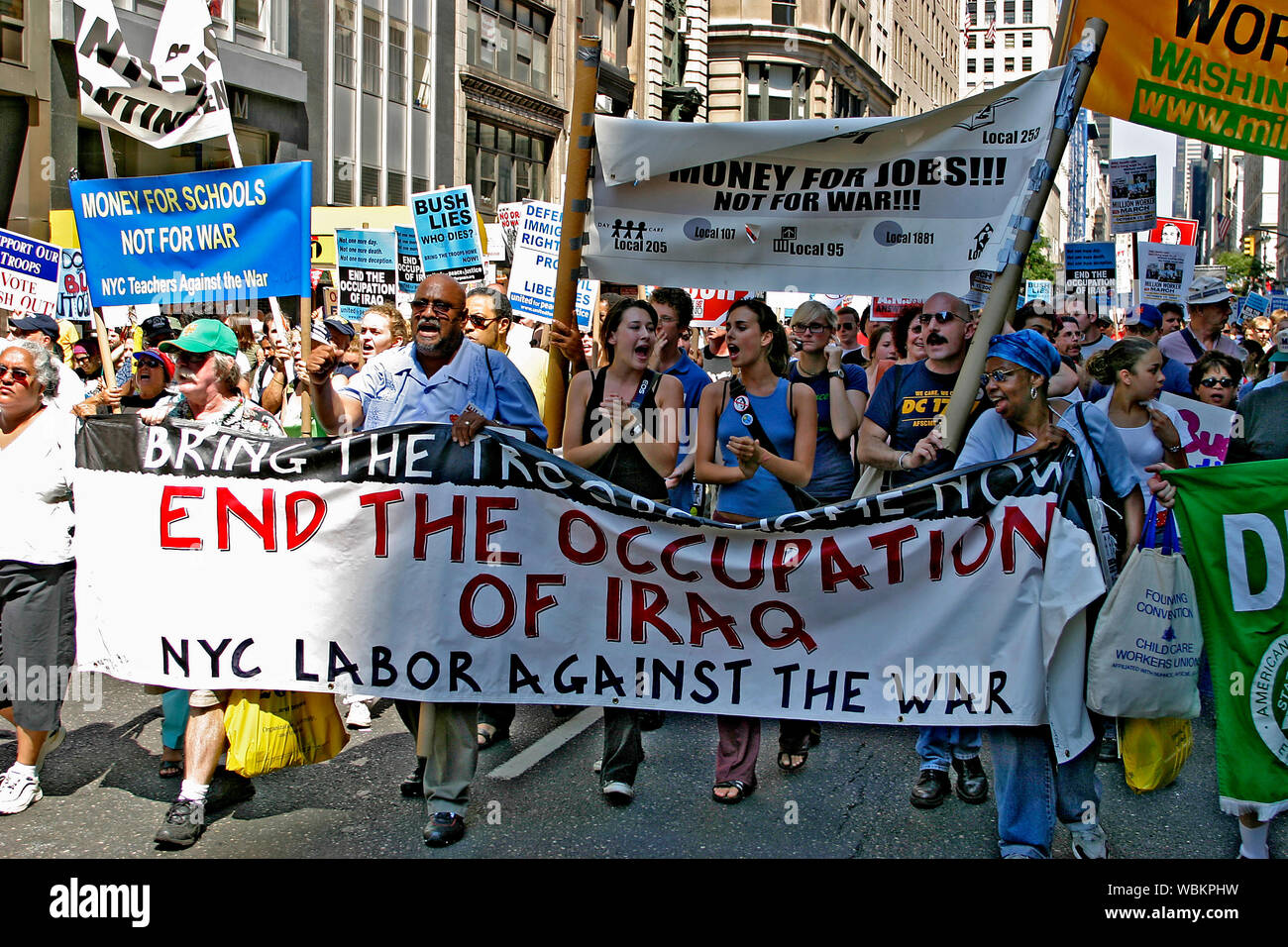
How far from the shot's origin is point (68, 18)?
1956cm

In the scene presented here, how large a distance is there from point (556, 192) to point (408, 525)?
29.4 m

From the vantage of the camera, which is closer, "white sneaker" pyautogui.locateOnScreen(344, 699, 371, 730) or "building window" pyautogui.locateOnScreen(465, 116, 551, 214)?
"white sneaker" pyautogui.locateOnScreen(344, 699, 371, 730)

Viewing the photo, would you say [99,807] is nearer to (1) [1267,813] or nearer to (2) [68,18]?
(1) [1267,813]

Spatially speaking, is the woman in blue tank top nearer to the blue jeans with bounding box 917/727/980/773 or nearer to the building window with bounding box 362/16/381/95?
the blue jeans with bounding box 917/727/980/773

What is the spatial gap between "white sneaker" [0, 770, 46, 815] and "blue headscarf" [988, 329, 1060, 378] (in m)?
4.04

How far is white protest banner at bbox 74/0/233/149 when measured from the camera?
7.25 metres

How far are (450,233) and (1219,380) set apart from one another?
25.5ft

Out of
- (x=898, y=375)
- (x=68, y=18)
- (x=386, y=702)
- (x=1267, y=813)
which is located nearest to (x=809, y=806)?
(x=1267, y=813)

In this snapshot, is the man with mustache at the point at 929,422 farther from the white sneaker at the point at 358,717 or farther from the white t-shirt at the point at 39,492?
the white t-shirt at the point at 39,492

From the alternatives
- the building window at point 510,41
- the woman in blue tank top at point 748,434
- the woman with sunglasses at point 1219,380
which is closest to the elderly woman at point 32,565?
the woman in blue tank top at point 748,434

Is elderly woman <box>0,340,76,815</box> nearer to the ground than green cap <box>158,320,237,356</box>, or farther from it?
nearer to the ground

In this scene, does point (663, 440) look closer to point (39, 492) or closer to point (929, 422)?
point (929, 422)

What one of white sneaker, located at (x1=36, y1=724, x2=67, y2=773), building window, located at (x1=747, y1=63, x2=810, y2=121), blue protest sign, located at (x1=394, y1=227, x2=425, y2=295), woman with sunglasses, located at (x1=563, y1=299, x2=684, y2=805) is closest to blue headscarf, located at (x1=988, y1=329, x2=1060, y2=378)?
woman with sunglasses, located at (x1=563, y1=299, x2=684, y2=805)
